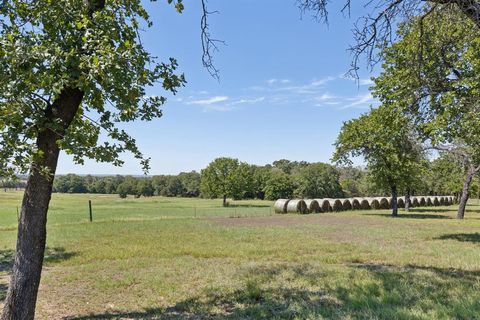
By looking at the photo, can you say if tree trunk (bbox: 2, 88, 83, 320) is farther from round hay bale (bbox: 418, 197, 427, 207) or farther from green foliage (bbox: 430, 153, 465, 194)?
round hay bale (bbox: 418, 197, 427, 207)

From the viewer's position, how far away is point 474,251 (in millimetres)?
11008

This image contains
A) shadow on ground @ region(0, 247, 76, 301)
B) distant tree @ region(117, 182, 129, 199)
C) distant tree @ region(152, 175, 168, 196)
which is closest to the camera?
shadow on ground @ region(0, 247, 76, 301)

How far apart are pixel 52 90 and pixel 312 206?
3241 cm

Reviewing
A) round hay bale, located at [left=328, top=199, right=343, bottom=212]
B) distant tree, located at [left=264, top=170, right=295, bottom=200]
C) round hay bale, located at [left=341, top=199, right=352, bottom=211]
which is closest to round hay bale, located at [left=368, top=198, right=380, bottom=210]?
round hay bale, located at [left=341, top=199, right=352, bottom=211]

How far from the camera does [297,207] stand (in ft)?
111

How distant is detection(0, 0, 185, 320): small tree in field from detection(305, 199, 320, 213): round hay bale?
30334 mm

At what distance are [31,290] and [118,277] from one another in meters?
3.29

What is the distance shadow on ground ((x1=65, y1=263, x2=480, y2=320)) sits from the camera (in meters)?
5.18

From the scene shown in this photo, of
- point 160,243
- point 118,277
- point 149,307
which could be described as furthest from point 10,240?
point 149,307

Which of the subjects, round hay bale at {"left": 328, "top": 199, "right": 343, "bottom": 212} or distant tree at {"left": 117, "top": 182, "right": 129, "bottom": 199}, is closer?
round hay bale at {"left": 328, "top": 199, "right": 343, "bottom": 212}

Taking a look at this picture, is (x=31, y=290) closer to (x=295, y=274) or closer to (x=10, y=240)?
(x=295, y=274)

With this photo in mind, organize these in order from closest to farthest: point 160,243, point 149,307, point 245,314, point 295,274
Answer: point 245,314 → point 149,307 → point 295,274 → point 160,243

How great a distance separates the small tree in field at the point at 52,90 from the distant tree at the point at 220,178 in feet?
177

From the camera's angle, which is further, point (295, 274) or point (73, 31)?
point (295, 274)
